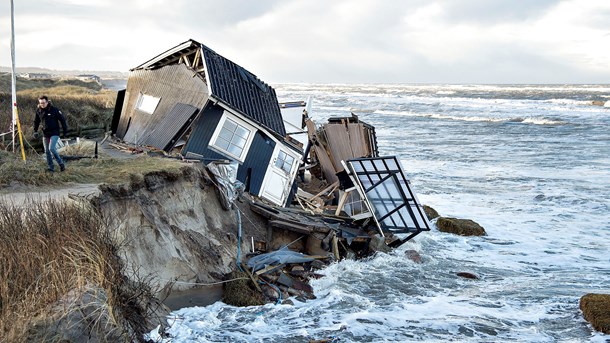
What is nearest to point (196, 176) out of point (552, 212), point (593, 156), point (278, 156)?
point (278, 156)

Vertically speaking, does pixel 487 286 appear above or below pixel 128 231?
below

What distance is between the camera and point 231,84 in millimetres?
18828

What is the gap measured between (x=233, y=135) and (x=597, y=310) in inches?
421

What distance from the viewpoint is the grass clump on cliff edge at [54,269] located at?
278 inches

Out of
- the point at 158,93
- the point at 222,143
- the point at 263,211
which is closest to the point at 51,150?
the point at 263,211

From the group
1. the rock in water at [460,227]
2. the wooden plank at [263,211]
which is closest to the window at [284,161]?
the wooden plank at [263,211]

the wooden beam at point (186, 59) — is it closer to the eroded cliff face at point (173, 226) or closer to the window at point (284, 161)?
the window at point (284, 161)

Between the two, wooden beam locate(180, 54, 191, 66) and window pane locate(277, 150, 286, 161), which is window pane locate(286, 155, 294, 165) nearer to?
window pane locate(277, 150, 286, 161)

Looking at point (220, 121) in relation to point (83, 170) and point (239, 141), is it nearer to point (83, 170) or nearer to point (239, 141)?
point (239, 141)

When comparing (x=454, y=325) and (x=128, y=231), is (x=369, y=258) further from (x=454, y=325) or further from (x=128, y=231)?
(x=128, y=231)

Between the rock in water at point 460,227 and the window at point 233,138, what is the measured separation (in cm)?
703

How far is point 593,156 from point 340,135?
69.9ft

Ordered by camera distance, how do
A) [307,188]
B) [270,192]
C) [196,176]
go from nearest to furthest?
1. [196,176]
2. [270,192]
3. [307,188]

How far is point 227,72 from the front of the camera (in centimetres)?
1931
